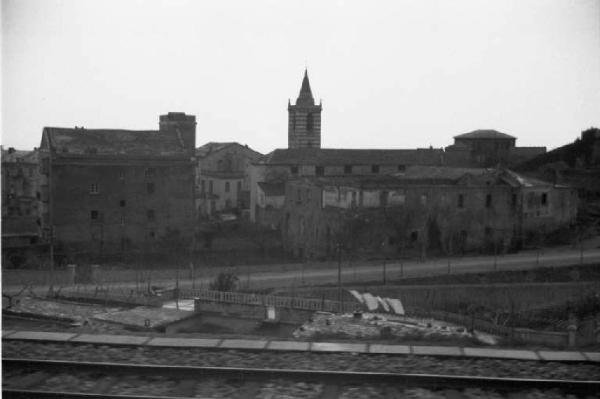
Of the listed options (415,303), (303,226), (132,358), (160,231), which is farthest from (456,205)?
(132,358)

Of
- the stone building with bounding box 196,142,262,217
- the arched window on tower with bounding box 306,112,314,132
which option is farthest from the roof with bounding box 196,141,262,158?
the arched window on tower with bounding box 306,112,314,132

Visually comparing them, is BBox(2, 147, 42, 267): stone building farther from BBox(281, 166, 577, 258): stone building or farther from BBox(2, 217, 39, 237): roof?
BBox(281, 166, 577, 258): stone building

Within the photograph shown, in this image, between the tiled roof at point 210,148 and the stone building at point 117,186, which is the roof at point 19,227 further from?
the tiled roof at point 210,148

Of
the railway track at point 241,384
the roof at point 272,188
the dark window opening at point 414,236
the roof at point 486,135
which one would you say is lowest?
the railway track at point 241,384

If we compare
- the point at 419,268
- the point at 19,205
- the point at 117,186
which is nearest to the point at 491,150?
the point at 419,268

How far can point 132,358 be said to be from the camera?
5.09 meters

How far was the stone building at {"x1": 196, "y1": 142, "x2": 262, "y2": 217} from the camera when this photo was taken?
88.6 ft

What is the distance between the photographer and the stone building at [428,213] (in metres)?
17.4

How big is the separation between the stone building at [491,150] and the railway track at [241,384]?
19.2 m

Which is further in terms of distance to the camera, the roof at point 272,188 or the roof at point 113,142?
the roof at point 272,188

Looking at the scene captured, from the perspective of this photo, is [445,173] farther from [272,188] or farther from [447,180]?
[272,188]

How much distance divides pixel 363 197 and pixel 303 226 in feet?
8.78

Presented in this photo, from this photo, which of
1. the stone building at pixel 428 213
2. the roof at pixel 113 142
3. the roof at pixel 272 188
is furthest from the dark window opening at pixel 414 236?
the roof at pixel 113 142

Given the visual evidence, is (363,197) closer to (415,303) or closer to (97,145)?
(415,303)
